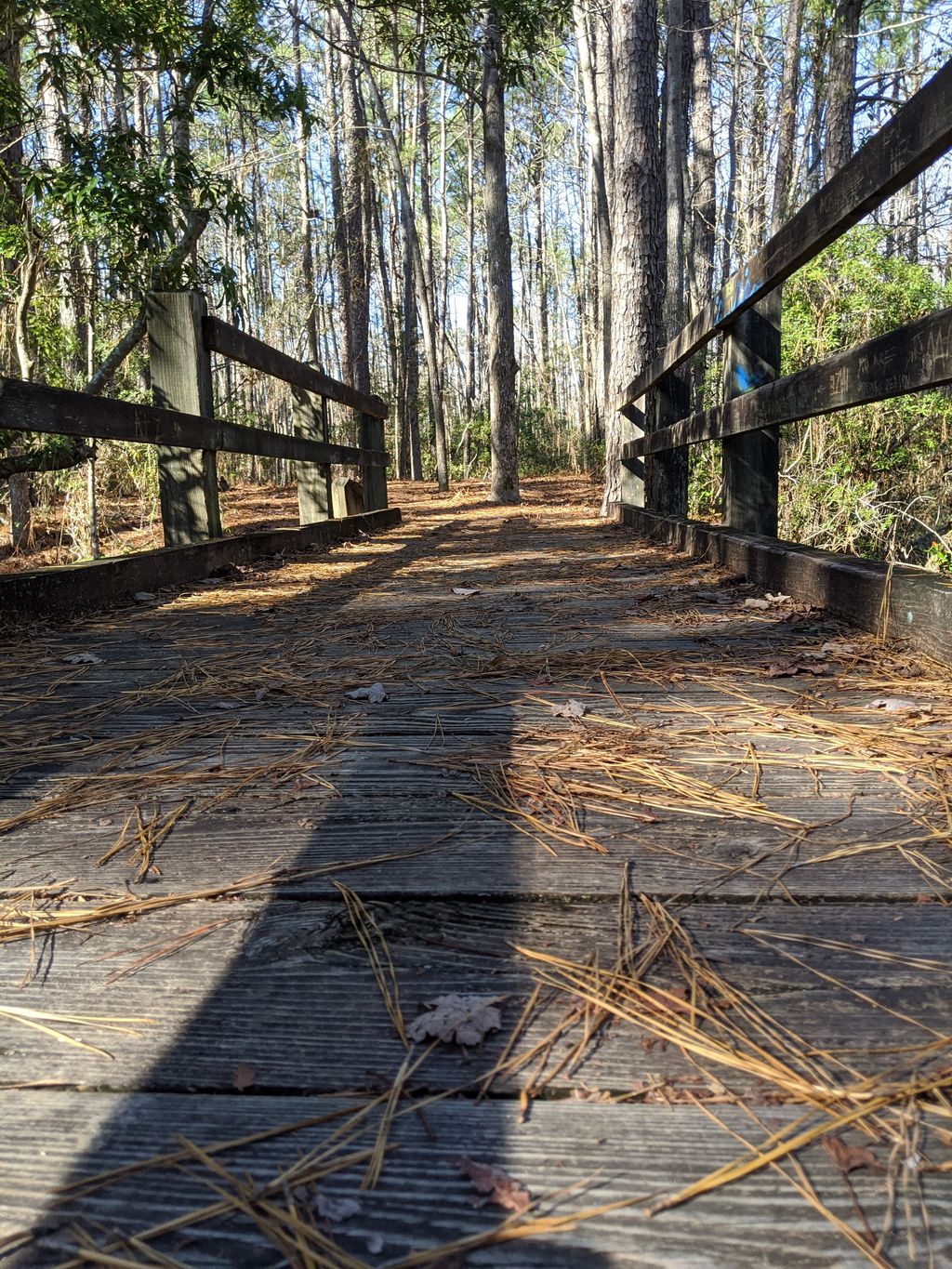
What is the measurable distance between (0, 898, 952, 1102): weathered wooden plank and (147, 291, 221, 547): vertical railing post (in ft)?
13.4

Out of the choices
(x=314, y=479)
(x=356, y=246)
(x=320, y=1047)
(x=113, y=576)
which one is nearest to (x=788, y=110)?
(x=356, y=246)

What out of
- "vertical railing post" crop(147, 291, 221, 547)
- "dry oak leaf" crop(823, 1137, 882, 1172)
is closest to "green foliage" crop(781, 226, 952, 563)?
"vertical railing post" crop(147, 291, 221, 547)

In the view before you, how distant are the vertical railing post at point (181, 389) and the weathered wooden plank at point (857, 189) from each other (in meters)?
2.77

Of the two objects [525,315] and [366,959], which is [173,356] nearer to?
[366,959]

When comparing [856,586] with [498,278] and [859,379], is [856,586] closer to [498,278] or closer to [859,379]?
[859,379]

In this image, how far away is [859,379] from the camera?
260cm

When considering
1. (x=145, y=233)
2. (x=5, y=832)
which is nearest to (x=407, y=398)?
(x=145, y=233)

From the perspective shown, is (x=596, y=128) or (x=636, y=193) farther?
(x=596, y=128)

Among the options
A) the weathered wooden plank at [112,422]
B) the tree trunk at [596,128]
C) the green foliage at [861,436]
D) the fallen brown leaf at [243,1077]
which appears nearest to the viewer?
the fallen brown leaf at [243,1077]

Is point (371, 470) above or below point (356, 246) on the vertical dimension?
below

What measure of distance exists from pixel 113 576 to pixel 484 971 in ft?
11.4

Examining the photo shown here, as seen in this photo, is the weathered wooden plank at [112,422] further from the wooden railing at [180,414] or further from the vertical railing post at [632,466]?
the vertical railing post at [632,466]

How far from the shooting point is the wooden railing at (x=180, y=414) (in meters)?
3.39

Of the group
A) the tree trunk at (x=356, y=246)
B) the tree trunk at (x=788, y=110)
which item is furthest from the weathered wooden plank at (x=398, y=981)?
the tree trunk at (x=788, y=110)
